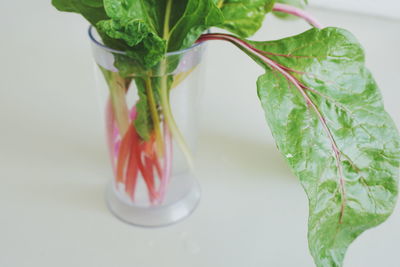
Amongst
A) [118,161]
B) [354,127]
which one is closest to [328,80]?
[354,127]

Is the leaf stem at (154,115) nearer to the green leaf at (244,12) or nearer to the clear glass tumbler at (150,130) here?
the clear glass tumbler at (150,130)

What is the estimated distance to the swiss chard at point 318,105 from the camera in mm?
512

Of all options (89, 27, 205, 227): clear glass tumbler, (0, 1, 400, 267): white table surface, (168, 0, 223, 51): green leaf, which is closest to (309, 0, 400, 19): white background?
(0, 1, 400, 267): white table surface

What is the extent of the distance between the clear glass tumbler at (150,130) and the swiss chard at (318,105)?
0.01 meters

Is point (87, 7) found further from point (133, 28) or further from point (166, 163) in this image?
point (166, 163)

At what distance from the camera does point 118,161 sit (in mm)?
686

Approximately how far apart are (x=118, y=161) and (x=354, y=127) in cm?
29

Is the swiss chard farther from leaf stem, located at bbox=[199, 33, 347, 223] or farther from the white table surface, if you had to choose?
the white table surface

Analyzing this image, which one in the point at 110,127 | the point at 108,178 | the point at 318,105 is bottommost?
the point at 108,178

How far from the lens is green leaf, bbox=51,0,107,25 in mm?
528

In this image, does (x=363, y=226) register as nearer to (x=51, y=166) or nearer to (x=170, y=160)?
(x=170, y=160)

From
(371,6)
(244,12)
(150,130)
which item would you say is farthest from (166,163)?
(371,6)

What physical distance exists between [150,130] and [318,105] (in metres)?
0.19

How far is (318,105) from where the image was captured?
20.9 inches
